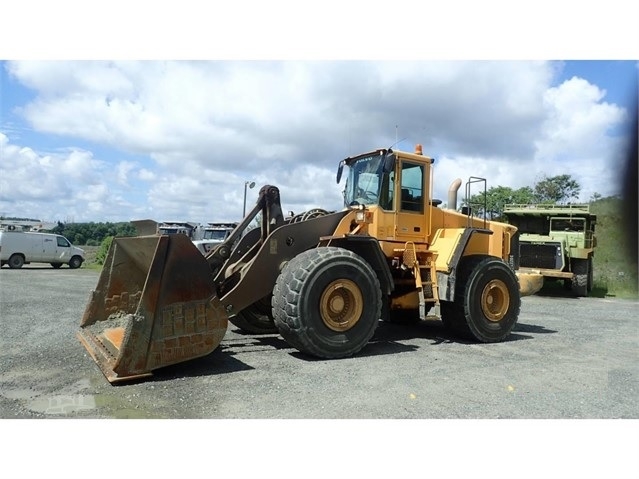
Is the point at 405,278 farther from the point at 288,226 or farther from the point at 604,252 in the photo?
the point at 604,252

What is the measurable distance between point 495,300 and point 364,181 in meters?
2.96

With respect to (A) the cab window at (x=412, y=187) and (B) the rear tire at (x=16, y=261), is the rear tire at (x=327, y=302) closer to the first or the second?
(A) the cab window at (x=412, y=187)

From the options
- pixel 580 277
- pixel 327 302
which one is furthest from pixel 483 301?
pixel 580 277

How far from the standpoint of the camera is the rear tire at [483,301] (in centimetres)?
841

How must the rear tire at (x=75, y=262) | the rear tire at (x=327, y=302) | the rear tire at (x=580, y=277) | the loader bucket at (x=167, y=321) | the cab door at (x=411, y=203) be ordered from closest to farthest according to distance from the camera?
the loader bucket at (x=167, y=321)
the rear tire at (x=327, y=302)
the cab door at (x=411, y=203)
the rear tire at (x=580, y=277)
the rear tire at (x=75, y=262)

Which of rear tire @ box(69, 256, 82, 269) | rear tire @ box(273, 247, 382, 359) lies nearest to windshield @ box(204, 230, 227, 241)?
rear tire @ box(69, 256, 82, 269)

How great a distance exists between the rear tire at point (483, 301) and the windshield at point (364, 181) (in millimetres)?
1894

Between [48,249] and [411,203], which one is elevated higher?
[411,203]

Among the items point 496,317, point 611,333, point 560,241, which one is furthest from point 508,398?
point 560,241

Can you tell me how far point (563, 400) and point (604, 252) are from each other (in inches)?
609

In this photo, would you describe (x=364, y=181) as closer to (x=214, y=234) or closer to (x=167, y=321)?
(x=167, y=321)

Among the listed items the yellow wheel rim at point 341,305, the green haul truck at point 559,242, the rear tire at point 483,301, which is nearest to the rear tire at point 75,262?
the green haul truck at point 559,242

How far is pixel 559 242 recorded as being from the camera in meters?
17.5

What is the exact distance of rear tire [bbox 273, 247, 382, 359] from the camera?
6707 mm
